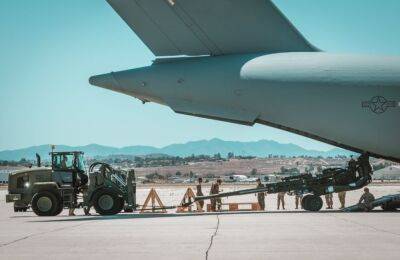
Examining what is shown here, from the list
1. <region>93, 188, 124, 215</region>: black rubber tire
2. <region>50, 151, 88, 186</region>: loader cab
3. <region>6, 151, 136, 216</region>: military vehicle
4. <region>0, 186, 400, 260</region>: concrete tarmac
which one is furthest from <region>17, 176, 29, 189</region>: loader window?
<region>0, 186, 400, 260</region>: concrete tarmac

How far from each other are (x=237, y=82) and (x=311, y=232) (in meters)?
8.19

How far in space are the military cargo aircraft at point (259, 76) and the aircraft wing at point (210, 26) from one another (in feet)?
0.11

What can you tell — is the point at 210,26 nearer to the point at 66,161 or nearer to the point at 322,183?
the point at 322,183

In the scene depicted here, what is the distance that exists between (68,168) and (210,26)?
315 inches

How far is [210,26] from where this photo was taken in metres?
18.2

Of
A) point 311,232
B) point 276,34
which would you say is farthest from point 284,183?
point 311,232

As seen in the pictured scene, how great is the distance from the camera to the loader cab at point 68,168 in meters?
21.0

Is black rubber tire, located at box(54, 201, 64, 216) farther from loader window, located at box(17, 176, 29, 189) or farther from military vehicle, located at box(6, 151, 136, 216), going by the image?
loader window, located at box(17, 176, 29, 189)

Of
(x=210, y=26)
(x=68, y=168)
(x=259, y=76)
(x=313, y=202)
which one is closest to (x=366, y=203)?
(x=313, y=202)

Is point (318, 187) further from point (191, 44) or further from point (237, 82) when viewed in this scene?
point (191, 44)

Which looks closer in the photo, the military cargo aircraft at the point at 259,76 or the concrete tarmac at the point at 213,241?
the concrete tarmac at the point at 213,241

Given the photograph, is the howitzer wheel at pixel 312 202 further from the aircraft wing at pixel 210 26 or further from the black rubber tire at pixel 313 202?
the aircraft wing at pixel 210 26

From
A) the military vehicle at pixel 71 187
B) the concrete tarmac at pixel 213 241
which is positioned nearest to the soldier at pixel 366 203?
the concrete tarmac at pixel 213 241

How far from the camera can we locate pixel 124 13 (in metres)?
17.8
